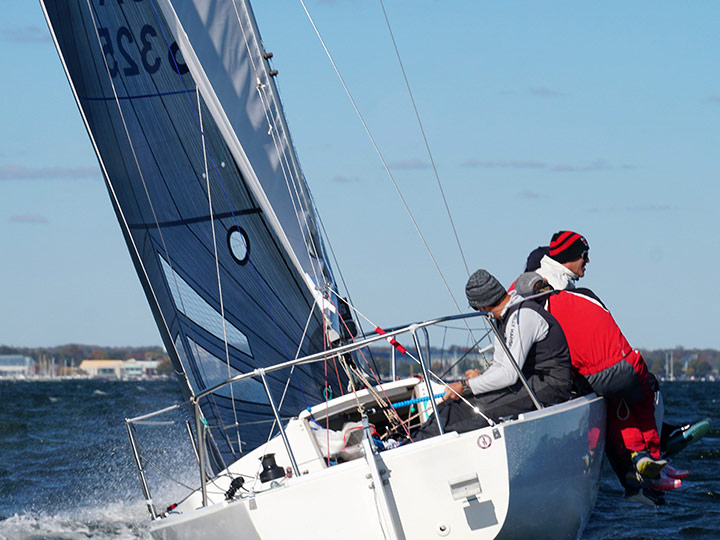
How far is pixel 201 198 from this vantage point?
6.91m

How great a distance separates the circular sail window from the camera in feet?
22.7

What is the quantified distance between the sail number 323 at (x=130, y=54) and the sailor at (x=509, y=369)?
316 cm

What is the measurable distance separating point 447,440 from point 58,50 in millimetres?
4068

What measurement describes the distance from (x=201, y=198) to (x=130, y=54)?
111cm

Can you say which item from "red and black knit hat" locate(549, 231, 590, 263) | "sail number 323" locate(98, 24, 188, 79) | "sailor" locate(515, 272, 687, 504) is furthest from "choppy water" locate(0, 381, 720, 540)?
"sail number 323" locate(98, 24, 188, 79)

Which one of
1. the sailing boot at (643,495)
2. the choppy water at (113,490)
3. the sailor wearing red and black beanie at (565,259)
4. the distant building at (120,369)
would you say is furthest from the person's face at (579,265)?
the distant building at (120,369)

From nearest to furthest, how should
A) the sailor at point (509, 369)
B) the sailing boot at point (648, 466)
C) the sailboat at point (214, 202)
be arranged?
the sailor at point (509, 369)
the sailing boot at point (648, 466)
the sailboat at point (214, 202)

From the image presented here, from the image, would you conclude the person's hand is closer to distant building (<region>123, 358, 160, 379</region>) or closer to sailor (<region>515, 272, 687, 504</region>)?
sailor (<region>515, 272, 687, 504</region>)

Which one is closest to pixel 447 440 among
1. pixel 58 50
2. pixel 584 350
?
pixel 584 350

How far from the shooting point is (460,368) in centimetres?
614

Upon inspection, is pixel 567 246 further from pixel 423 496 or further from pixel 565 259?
pixel 423 496

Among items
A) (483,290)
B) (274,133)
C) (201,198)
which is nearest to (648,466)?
(483,290)

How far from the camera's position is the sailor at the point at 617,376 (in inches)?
198

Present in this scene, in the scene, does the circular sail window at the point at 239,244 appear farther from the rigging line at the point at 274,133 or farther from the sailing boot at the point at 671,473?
the sailing boot at the point at 671,473
